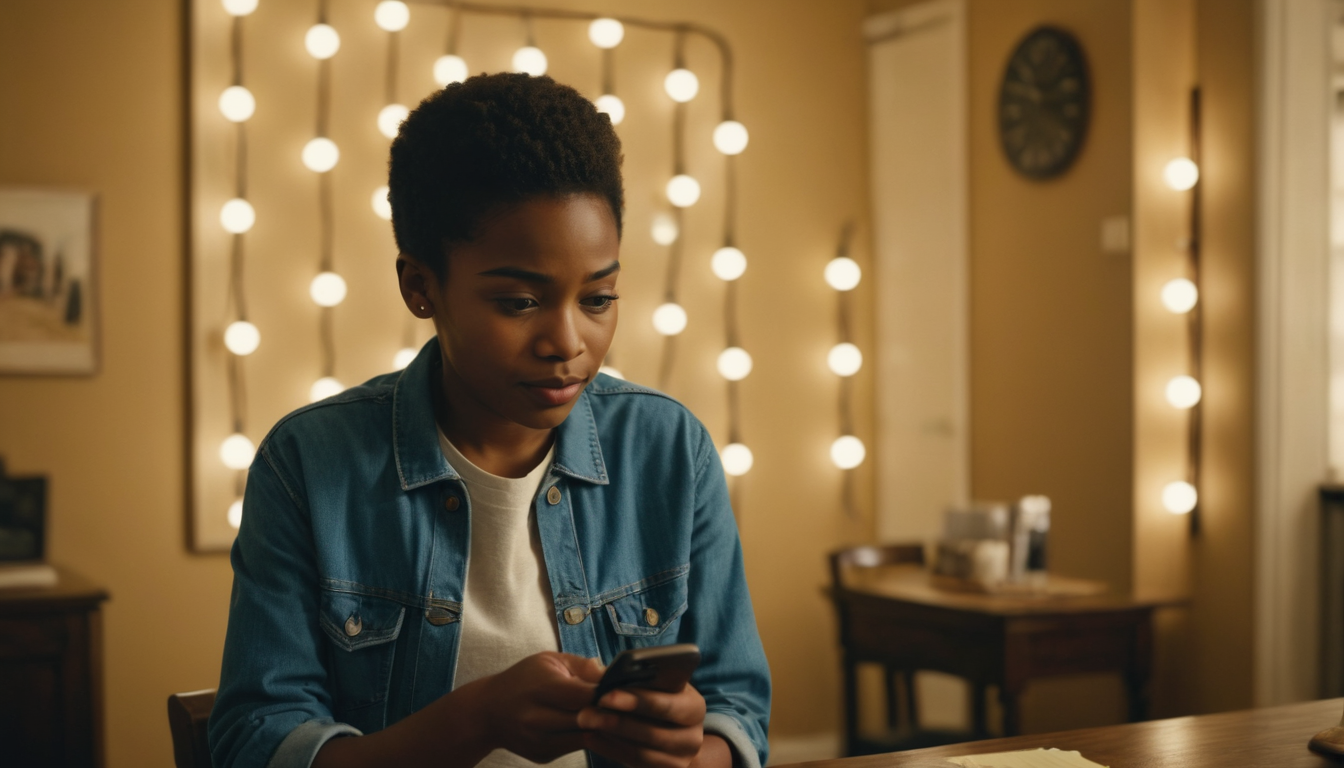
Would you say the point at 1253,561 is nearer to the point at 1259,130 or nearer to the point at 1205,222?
the point at 1205,222

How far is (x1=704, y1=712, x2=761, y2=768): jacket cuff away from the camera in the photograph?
1.04m

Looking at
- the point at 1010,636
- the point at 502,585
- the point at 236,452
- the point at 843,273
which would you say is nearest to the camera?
the point at 502,585

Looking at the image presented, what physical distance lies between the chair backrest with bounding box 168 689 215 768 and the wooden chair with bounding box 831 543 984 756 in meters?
1.96

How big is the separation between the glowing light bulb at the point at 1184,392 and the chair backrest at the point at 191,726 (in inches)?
95.4

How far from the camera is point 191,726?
107cm

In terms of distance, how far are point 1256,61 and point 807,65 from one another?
131 centimetres

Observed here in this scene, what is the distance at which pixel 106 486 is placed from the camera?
2.86 meters

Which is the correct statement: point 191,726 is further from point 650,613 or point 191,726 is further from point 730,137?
point 730,137

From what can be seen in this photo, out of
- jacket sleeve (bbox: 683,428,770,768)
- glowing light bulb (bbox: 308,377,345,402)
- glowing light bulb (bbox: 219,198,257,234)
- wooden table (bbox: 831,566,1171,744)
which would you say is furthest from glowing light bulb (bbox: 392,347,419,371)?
jacket sleeve (bbox: 683,428,770,768)

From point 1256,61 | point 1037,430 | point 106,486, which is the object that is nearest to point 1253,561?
point 1037,430

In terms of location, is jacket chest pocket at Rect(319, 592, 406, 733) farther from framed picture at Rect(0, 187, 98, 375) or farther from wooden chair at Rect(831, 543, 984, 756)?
framed picture at Rect(0, 187, 98, 375)

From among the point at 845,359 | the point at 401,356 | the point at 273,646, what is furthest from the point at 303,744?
the point at 845,359

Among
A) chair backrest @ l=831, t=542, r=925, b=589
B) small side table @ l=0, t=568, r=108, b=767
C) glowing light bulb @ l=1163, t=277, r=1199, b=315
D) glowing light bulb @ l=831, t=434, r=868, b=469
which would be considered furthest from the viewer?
glowing light bulb @ l=831, t=434, r=868, b=469

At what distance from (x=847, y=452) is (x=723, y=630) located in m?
2.48
